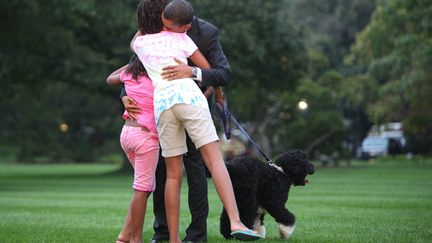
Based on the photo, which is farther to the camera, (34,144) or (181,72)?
(34,144)

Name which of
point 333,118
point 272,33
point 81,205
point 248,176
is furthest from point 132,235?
point 333,118

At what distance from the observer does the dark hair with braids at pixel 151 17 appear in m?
7.31

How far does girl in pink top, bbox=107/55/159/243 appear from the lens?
7441mm

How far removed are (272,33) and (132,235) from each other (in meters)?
29.0

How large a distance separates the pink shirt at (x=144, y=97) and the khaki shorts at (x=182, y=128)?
0.30 meters

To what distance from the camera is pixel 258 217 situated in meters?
8.39

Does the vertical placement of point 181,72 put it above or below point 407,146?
above

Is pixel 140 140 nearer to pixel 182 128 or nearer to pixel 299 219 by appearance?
pixel 182 128

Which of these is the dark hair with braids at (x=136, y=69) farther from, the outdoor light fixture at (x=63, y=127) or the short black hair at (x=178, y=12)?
the outdoor light fixture at (x=63, y=127)

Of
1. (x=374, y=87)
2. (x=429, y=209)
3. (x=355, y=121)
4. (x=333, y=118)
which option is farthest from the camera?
(x=355, y=121)

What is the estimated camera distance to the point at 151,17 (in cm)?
732

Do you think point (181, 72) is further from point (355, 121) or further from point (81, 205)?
point (355, 121)

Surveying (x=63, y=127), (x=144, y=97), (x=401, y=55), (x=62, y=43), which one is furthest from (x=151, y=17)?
(x=63, y=127)

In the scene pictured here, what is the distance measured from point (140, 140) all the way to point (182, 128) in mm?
428
